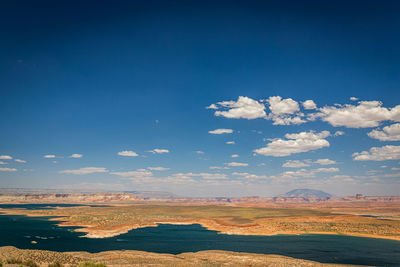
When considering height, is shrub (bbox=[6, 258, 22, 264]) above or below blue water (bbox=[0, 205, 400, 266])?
above

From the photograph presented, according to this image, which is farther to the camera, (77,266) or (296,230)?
(296,230)

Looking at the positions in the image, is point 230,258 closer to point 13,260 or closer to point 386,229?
point 13,260

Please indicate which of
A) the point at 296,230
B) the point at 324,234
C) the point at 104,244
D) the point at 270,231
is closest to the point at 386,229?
the point at 324,234

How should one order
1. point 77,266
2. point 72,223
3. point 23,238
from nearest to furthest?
point 77,266
point 23,238
point 72,223

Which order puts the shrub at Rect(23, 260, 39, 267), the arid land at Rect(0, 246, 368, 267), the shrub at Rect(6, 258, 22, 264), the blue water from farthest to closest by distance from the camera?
the blue water
the arid land at Rect(0, 246, 368, 267)
the shrub at Rect(6, 258, 22, 264)
the shrub at Rect(23, 260, 39, 267)

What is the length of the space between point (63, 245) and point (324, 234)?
3245 inches

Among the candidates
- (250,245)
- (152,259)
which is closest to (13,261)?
(152,259)

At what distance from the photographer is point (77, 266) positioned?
42844 millimetres

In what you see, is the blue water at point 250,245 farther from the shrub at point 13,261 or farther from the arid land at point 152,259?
the shrub at point 13,261

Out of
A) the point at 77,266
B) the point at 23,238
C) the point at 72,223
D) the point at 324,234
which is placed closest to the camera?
the point at 77,266

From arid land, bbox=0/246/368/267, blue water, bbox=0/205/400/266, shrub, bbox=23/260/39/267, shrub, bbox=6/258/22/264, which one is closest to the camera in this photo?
shrub, bbox=23/260/39/267

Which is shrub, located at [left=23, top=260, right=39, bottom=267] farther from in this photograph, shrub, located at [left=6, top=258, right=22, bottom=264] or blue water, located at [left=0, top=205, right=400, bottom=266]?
blue water, located at [left=0, top=205, right=400, bottom=266]

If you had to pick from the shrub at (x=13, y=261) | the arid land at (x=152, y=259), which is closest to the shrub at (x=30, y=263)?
the arid land at (x=152, y=259)

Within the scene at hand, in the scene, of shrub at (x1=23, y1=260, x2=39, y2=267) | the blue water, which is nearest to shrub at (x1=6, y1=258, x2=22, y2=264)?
shrub at (x1=23, y1=260, x2=39, y2=267)
